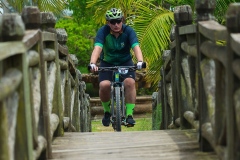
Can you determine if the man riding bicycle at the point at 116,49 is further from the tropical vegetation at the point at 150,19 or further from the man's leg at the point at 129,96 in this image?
the tropical vegetation at the point at 150,19

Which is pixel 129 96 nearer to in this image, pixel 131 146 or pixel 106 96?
pixel 106 96

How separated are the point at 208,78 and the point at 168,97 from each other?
3.12 m

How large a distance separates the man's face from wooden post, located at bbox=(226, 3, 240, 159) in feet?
13.7

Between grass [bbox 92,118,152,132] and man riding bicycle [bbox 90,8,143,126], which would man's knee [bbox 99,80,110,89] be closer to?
man riding bicycle [bbox 90,8,143,126]

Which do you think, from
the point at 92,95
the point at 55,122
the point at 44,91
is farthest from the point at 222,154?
the point at 92,95

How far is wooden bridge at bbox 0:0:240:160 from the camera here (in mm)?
3482

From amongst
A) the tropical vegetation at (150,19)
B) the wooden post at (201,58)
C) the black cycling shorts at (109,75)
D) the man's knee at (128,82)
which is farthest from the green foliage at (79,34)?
the wooden post at (201,58)

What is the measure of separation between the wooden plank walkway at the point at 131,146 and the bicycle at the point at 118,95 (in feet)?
4.57

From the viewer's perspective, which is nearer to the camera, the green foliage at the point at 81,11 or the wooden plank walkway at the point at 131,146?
the wooden plank walkway at the point at 131,146

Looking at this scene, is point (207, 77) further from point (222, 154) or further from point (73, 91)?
point (73, 91)

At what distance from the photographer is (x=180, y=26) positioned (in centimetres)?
604

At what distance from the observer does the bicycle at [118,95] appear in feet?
24.7

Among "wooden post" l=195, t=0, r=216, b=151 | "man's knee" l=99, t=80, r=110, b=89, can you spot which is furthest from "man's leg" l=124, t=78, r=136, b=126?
"wooden post" l=195, t=0, r=216, b=151

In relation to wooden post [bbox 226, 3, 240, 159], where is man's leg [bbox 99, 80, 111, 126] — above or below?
below
